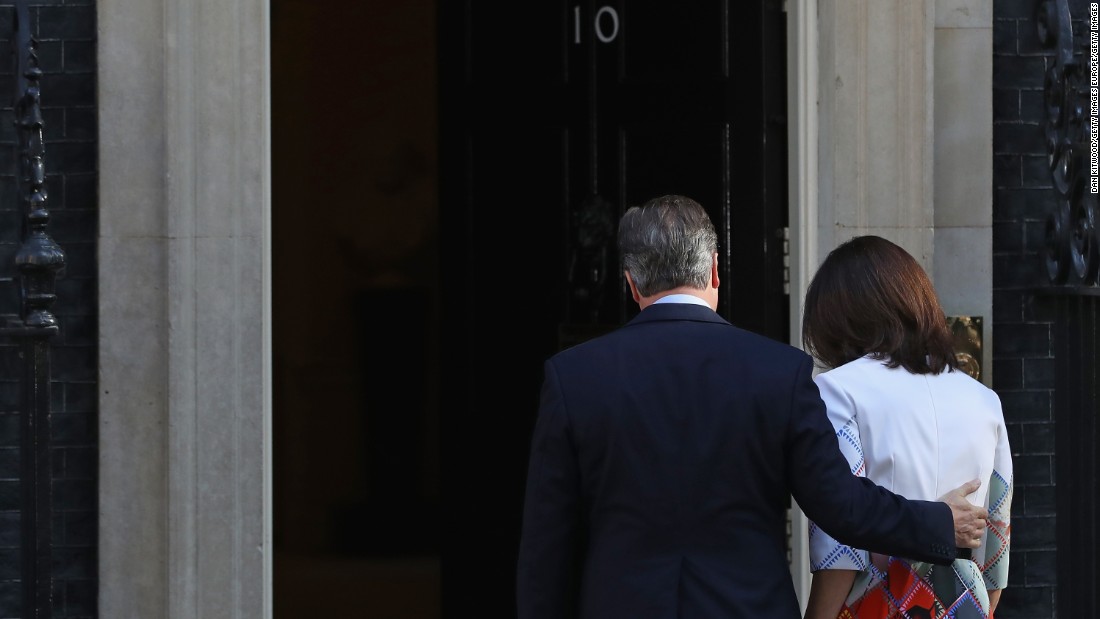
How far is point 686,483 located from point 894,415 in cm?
47

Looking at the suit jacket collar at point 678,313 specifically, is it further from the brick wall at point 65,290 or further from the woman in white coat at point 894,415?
the brick wall at point 65,290

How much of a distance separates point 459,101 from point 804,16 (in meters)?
1.57

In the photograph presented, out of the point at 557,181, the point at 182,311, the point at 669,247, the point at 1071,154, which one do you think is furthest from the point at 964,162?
→ the point at 182,311

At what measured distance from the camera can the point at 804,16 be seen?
4.90 metres

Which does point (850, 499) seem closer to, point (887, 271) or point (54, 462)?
point (887, 271)

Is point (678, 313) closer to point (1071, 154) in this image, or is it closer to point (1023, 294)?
point (1071, 154)

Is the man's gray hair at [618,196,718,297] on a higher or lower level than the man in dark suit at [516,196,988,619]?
higher

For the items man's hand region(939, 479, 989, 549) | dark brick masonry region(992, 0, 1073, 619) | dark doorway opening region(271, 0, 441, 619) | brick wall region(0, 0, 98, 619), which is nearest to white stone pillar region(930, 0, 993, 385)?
dark brick masonry region(992, 0, 1073, 619)

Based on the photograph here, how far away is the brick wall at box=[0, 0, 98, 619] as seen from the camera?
453 centimetres

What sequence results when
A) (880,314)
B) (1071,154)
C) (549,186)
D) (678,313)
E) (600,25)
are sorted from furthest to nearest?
(549,186) → (600,25) → (1071,154) → (880,314) → (678,313)

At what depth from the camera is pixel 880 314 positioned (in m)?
2.78

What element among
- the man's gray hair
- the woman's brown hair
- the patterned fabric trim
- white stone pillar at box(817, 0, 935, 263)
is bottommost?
the patterned fabric trim

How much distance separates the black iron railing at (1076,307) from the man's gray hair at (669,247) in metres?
1.06

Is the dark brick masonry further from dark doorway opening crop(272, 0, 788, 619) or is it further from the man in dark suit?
the man in dark suit
